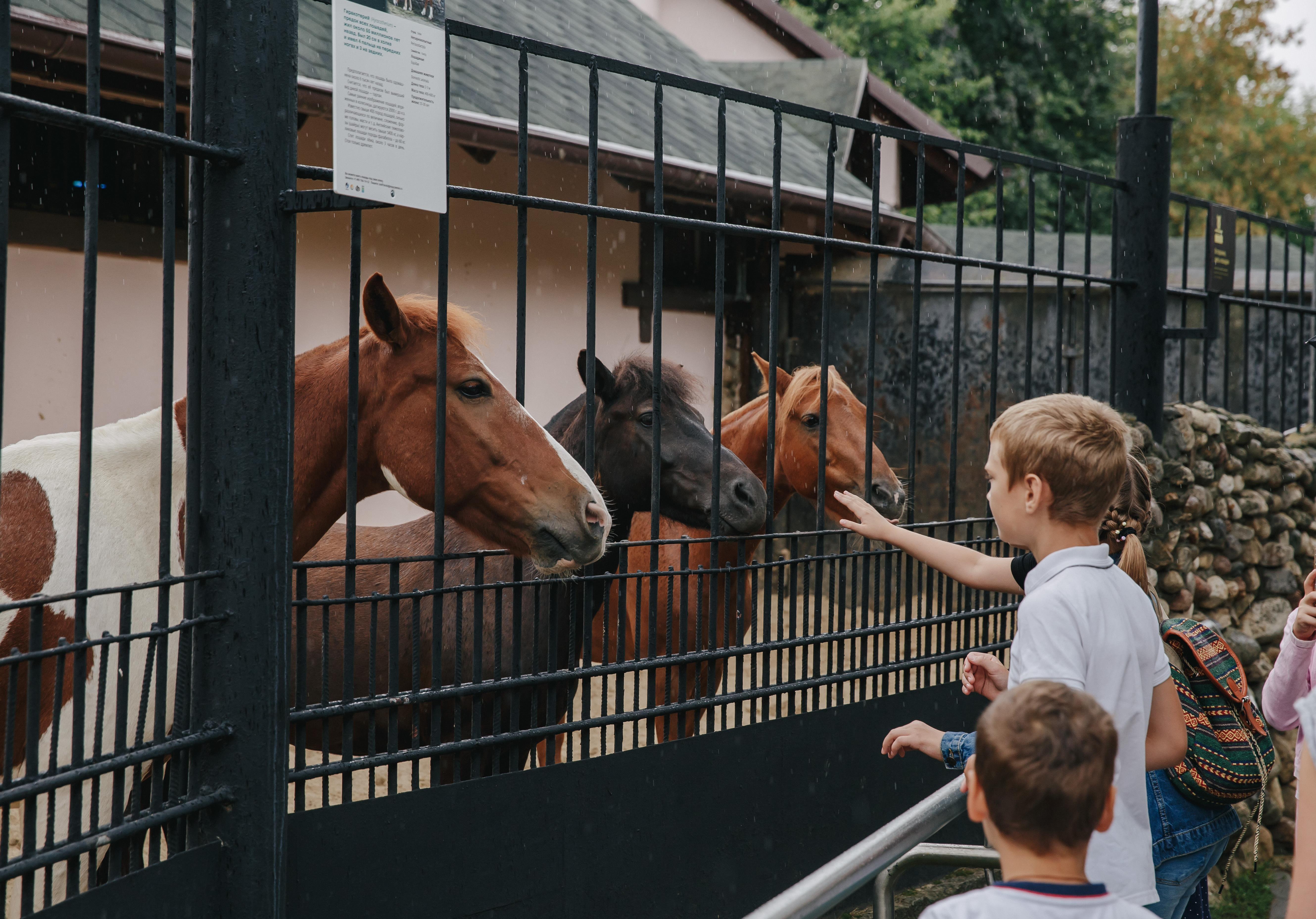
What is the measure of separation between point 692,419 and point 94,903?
2.71m

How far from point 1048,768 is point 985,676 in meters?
0.93

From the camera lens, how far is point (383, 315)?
126 inches

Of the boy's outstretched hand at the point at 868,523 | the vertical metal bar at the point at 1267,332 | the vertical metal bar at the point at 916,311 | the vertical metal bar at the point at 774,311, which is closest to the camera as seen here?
the boy's outstretched hand at the point at 868,523

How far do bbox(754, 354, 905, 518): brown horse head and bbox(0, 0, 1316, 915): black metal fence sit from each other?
20.6 inches

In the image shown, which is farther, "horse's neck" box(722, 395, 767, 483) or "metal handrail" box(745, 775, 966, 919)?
"horse's neck" box(722, 395, 767, 483)

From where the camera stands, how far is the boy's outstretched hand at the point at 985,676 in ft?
7.63

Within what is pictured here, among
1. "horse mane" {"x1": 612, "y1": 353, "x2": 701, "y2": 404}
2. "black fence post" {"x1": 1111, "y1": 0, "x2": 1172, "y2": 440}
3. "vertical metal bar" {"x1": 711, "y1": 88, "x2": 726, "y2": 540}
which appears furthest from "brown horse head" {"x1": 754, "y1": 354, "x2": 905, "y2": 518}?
"vertical metal bar" {"x1": 711, "y1": 88, "x2": 726, "y2": 540}

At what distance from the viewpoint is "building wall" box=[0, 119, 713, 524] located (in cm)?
549

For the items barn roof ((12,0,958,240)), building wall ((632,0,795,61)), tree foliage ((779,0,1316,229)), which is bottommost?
barn roof ((12,0,958,240))

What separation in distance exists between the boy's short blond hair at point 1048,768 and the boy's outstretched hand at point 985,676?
74 cm

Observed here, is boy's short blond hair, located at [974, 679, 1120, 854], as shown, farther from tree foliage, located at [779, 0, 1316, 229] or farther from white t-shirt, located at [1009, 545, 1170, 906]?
tree foliage, located at [779, 0, 1316, 229]

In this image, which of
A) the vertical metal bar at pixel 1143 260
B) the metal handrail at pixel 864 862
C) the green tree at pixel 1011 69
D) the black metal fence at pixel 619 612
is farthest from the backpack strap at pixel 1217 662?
the green tree at pixel 1011 69

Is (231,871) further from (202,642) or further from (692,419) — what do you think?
(692,419)

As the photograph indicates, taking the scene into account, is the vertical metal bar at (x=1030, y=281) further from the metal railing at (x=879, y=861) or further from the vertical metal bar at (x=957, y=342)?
the metal railing at (x=879, y=861)
